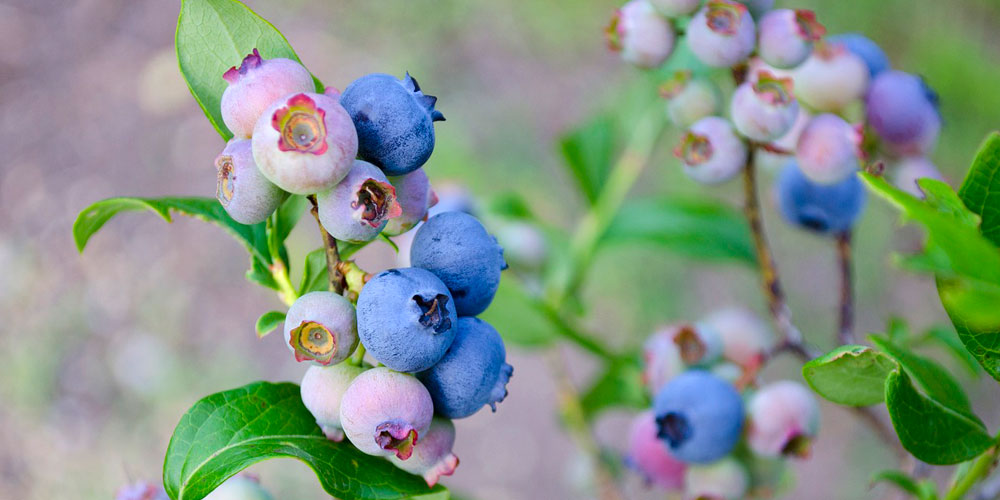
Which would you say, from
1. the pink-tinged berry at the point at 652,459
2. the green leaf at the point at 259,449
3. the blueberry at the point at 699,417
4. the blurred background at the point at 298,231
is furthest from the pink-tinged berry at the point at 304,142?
the blurred background at the point at 298,231

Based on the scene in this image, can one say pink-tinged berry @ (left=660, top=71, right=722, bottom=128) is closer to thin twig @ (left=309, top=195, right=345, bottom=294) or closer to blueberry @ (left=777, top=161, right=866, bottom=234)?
blueberry @ (left=777, top=161, right=866, bottom=234)

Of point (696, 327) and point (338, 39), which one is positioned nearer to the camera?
point (696, 327)

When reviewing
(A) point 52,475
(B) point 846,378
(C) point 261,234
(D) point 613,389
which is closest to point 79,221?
(C) point 261,234

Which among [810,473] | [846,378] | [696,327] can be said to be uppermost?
[846,378]

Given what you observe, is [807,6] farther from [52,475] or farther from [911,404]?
[52,475]

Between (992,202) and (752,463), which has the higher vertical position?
(992,202)

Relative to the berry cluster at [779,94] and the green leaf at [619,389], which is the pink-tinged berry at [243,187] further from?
the green leaf at [619,389]

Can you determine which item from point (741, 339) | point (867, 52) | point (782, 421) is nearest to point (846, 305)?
point (741, 339)
